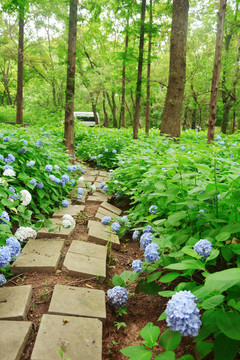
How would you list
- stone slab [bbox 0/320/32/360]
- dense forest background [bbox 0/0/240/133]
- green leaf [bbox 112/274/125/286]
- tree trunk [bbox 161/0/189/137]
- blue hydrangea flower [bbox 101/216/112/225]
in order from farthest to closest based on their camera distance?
1. dense forest background [bbox 0/0/240/133]
2. tree trunk [bbox 161/0/189/137]
3. blue hydrangea flower [bbox 101/216/112/225]
4. green leaf [bbox 112/274/125/286]
5. stone slab [bbox 0/320/32/360]

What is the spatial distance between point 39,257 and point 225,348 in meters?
1.57

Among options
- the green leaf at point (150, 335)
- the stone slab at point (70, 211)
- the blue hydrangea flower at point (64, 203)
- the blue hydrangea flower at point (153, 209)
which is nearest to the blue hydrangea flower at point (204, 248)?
the green leaf at point (150, 335)

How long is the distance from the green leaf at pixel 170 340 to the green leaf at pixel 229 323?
0.77ft

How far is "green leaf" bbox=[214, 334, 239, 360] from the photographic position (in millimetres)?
945

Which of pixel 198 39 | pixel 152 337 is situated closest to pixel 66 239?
pixel 152 337

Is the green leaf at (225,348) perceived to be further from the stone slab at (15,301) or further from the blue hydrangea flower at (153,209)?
the blue hydrangea flower at (153,209)

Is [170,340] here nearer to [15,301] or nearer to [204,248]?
[204,248]

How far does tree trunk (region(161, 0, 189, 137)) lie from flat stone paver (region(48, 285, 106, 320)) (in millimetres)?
5868

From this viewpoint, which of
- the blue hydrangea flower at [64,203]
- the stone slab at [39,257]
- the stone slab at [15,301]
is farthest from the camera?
the blue hydrangea flower at [64,203]

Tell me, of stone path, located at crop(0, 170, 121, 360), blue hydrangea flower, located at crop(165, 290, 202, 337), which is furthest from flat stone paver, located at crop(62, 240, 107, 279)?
blue hydrangea flower, located at crop(165, 290, 202, 337)

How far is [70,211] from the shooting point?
3352mm

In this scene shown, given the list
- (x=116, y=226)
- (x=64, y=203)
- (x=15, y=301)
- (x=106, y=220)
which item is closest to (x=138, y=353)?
(x=15, y=301)

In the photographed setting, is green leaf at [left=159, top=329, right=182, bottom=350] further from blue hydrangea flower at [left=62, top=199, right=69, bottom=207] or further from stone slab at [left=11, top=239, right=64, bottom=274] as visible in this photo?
blue hydrangea flower at [left=62, top=199, right=69, bottom=207]

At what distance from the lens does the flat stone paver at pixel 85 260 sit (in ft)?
6.64
